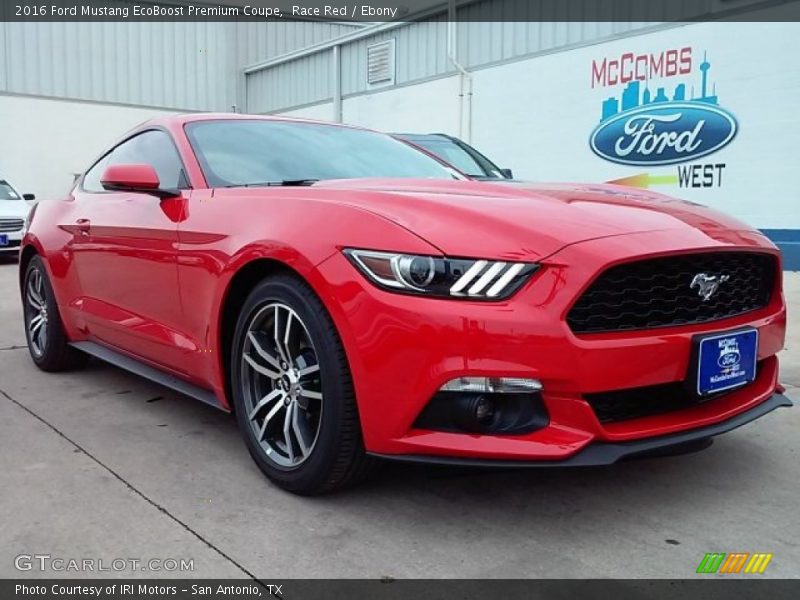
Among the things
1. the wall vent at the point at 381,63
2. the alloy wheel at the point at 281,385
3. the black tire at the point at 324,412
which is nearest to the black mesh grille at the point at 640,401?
the black tire at the point at 324,412

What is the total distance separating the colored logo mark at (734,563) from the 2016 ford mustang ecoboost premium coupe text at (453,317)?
13.5 inches

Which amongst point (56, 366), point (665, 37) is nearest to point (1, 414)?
point (56, 366)

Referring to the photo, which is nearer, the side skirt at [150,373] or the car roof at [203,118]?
the side skirt at [150,373]

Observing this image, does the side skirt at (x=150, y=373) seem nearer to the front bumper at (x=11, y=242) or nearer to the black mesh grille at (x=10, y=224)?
the front bumper at (x=11, y=242)

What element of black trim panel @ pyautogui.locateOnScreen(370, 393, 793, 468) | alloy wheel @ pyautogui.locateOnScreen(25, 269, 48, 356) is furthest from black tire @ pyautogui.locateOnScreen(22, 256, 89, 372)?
black trim panel @ pyautogui.locateOnScreen(370, 393, 793, 468)

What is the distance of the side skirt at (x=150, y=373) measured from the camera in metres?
3.12

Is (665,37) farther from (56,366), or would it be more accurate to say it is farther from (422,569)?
(422,569)

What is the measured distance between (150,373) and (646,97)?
9.10 metres

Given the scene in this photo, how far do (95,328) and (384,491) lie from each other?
6.80 ft

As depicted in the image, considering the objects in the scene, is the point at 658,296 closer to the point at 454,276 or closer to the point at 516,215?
the point at 516,215

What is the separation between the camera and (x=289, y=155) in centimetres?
342

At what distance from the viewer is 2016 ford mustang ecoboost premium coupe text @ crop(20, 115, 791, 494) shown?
2176 millimetres

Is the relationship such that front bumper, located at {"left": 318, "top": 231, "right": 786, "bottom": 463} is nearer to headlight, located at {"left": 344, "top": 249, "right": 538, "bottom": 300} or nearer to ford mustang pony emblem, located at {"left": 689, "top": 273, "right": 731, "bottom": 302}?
headlight, located at {"left": 344, "top": 249, "right": 538, "bottom": 300}

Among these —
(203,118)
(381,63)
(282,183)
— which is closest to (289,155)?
(282,183)
